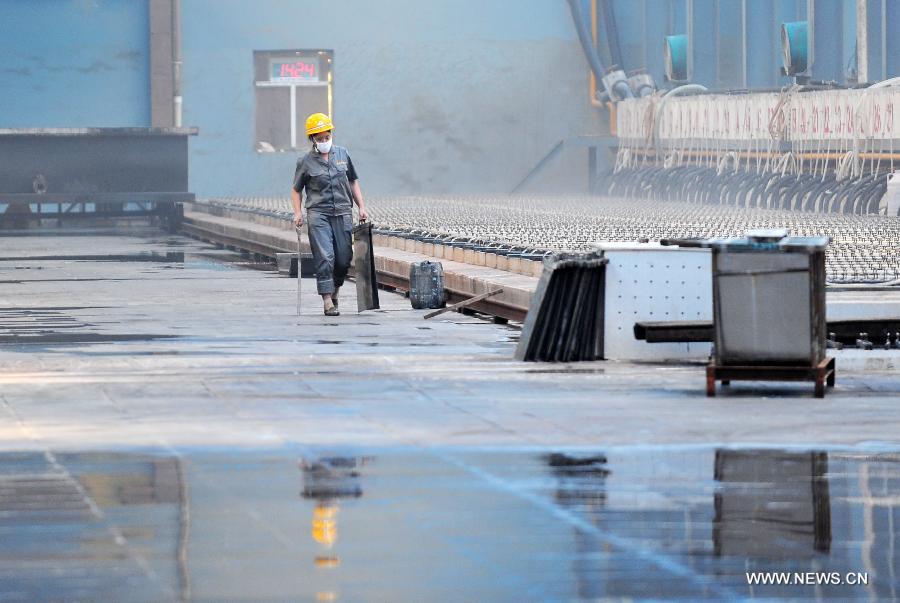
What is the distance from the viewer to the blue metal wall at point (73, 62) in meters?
41.9

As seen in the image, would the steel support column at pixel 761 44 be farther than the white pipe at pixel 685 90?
Yes

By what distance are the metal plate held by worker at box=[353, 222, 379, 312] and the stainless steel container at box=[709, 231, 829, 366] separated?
257 inches

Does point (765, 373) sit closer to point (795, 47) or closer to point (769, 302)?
point (769, 302)

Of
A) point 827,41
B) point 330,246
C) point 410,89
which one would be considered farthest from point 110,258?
point 410,89

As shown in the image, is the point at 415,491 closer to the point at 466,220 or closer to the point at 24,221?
the point at 466,220

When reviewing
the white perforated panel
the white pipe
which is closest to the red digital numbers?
the white pipe

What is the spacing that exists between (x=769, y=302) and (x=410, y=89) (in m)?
33.0

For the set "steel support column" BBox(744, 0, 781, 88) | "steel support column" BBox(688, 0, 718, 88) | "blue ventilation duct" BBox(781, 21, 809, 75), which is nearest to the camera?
"blue ventilation duct" BBox(781, 21, 809, 75)

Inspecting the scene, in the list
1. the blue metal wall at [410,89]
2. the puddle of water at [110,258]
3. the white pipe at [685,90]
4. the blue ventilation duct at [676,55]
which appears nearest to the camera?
the puddle of water at [110,258]

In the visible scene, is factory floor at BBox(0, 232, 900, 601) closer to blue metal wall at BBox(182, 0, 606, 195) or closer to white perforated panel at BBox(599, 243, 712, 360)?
white perforated panel at BBox(599, 243, 712, 360)

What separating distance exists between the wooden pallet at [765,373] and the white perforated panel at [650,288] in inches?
80.8

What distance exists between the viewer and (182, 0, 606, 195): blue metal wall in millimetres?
42750

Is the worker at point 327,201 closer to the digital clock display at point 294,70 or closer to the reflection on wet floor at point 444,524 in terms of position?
the reflection on wet floor at point 444,524

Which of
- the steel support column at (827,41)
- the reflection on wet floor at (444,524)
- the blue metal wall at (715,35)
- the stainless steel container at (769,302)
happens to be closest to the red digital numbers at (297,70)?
the blue metal wall at (715,35)
